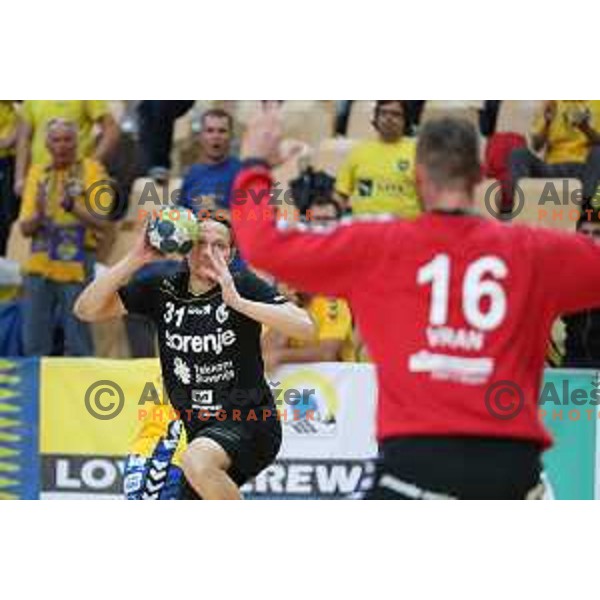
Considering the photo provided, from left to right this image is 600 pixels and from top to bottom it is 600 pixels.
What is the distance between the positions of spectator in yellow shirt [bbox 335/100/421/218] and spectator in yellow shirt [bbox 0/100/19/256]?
7.14 ft

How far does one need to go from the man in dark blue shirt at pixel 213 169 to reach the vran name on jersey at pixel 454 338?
478 centimetres

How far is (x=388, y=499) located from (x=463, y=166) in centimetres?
107

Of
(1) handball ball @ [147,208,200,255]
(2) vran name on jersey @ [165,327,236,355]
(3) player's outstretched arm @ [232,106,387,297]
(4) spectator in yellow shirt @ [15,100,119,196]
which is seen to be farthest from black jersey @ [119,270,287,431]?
(3) player's outstretched arm @ [232,106,387,297]

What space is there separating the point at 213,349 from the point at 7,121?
2.99m

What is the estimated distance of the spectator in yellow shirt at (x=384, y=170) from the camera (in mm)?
8961

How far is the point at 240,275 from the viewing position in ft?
23.5

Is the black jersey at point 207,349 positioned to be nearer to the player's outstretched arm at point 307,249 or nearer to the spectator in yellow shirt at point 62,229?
the spectator in yellow shirt at point 62,229

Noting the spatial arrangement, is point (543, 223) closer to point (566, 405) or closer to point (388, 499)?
point (566, 405)

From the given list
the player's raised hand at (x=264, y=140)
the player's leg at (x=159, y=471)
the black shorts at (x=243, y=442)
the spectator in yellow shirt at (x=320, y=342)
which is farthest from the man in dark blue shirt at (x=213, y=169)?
the player's raised hand at (x=264, y=140)

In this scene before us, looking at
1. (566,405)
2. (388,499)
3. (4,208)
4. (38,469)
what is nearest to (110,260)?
(4,208)

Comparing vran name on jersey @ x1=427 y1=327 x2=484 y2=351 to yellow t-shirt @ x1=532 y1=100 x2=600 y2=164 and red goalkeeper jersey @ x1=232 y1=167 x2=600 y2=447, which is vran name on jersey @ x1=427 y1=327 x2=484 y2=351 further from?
yellow t-shirt @ x1=532 y1=100 x2=600 y2=164

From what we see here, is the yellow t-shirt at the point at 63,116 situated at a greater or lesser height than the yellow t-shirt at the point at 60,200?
greater

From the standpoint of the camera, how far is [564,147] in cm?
896

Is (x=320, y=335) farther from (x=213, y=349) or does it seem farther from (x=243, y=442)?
(x=243, y=442)
